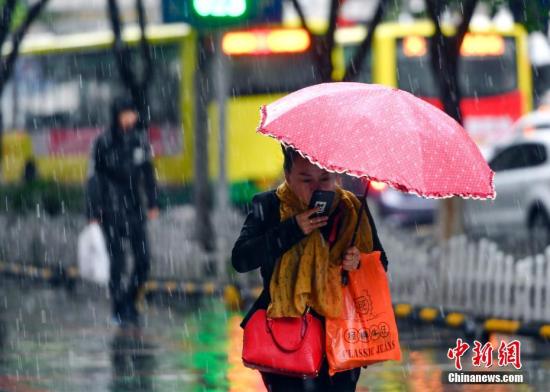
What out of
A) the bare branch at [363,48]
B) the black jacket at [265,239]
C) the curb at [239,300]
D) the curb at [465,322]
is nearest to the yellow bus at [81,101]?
the curb at [239,300]

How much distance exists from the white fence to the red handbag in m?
5.89

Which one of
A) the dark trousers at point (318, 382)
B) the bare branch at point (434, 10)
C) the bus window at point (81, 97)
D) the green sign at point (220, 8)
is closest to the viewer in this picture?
the dark trousers at point (318, 382)

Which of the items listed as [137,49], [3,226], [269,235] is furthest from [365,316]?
[137,49]

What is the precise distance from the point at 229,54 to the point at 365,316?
18.0 m

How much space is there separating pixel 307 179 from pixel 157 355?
5.07 metres

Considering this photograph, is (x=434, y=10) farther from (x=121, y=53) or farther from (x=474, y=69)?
(x=474, y=69)

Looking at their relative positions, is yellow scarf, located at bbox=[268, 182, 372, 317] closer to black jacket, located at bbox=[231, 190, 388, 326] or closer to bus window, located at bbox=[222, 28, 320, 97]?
black jacket, located at bbox=[231, 190, 388, 326]

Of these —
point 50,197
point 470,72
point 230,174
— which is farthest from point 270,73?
point 50,197

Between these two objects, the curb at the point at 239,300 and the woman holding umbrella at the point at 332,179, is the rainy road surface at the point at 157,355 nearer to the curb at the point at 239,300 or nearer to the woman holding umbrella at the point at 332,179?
the curb at the point at 239,300

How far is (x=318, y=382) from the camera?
→ 5.28 meters

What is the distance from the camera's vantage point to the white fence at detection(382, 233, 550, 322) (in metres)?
11.1

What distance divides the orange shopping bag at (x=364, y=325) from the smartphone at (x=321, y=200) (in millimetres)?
233

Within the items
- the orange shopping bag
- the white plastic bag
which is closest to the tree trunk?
the white plastic bag

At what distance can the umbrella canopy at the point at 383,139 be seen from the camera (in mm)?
5020
